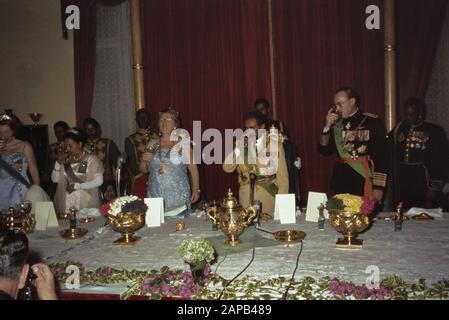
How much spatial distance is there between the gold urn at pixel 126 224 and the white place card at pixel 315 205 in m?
1.18

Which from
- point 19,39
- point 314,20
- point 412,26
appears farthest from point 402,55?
point 19,39

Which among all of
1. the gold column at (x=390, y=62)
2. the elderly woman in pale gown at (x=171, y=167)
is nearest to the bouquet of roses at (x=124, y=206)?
the elderly woman in pale gown at (x=171, y=167)

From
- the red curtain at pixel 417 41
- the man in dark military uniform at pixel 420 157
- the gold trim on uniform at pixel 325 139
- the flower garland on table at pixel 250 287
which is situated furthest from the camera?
the red curtain at pixel 417 41

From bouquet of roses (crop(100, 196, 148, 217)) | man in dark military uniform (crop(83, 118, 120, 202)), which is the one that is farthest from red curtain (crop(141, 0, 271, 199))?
bouquet of roses (crop(100, 196, 148, 217))

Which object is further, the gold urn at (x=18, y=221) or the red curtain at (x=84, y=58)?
the red curtain at (x=84, y=58)

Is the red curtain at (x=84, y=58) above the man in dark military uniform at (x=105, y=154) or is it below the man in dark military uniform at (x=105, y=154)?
above

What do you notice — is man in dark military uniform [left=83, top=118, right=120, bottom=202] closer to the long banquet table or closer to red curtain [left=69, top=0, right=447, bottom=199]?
red curtain [left=69, top=0, right=447, bottom=199]

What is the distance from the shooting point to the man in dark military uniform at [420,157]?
470 cm

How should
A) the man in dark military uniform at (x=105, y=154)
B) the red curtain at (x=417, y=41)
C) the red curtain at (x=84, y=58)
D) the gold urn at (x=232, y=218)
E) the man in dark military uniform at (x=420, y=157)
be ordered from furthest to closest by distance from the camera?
the red curtain at (x=84, y=58) → the man in dark military uniform at (x=105, y=154) → the red curtain at (x=417, y=41) → the man in dark military uniform at (x=420, y=157) → the gold urn at (x=232, y=218)

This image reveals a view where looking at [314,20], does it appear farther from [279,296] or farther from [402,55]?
[279,296]

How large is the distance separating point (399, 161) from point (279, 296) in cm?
365

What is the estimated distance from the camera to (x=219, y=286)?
199 centimetres

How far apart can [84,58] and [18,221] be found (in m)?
4.72

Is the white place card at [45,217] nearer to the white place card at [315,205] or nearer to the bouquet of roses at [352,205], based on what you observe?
the white place card at [315,205]
